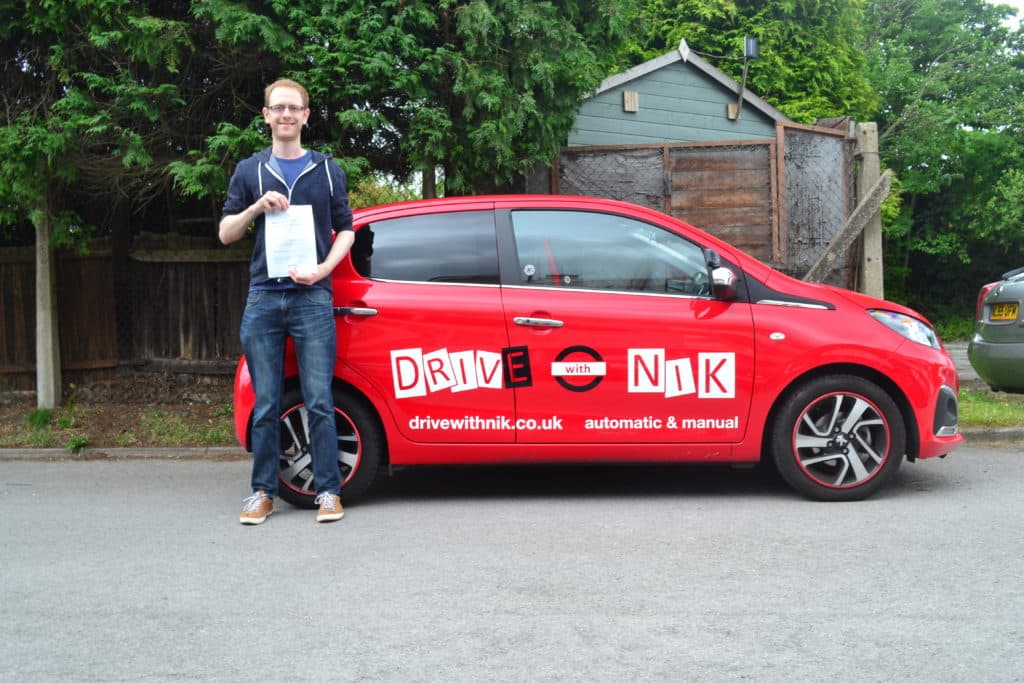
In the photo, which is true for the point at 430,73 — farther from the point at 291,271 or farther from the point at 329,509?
the point at 329,509

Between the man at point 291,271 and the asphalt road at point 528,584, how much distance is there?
47 cm

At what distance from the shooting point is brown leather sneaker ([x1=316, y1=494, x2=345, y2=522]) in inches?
218

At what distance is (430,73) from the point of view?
805cm

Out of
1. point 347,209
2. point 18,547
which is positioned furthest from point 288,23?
point 18,547

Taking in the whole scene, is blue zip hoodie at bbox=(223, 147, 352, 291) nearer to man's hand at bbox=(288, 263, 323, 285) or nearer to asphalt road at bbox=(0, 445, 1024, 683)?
man's hand at bbox=(288, 263, 323, 285)

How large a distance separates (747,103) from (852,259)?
759 centimetres

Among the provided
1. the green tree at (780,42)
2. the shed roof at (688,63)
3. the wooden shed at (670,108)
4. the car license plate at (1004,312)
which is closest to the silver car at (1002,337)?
the car license plate at (1004,312)

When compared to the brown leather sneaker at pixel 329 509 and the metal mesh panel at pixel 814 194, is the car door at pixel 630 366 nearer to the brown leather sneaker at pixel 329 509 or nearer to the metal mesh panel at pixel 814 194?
the brown leather sneaker at pixel 329 509

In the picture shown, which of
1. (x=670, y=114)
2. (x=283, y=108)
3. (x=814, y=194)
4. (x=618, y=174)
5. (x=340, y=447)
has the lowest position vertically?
(x=340, y=447)

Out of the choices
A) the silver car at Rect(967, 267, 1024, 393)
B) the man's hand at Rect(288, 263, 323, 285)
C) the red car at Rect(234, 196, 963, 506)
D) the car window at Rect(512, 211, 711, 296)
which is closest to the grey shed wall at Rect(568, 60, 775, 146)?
the silver car at Rect(967, 267, 1024, 393)

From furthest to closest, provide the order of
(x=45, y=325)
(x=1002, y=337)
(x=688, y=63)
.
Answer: (x=688, y=63) < (x=45, y=325) < (x=1002, y=337)

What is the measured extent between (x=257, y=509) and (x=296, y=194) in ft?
5.60

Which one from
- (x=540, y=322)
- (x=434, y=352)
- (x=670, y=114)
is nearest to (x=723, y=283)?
(x=540, y=322)

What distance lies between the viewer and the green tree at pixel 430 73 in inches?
306
